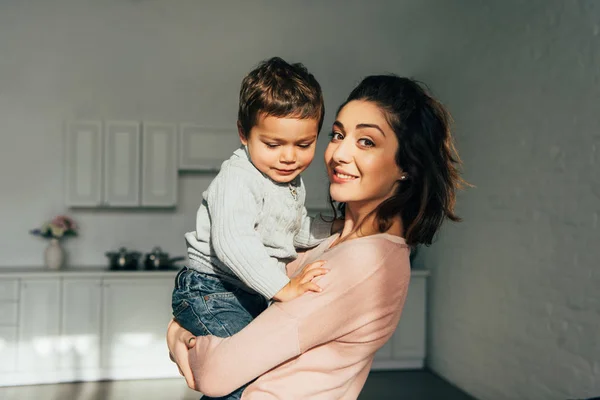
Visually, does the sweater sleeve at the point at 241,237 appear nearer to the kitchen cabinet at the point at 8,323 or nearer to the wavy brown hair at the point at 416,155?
the wavy brown hair at the point at 416,155

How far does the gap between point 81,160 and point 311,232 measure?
14.2ft

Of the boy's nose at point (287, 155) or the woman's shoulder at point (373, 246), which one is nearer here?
the woman's shoulder at point (373, 246)

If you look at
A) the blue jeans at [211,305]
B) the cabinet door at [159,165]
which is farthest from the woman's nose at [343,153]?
the cabinet door at [159,165]

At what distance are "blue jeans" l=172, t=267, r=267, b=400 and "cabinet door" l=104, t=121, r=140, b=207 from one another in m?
4.09

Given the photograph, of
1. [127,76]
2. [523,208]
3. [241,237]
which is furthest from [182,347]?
[127,76]

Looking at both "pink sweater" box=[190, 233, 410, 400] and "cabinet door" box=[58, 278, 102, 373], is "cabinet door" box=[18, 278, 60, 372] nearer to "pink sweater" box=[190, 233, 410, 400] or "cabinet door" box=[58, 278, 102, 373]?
"cabinet door" box=[58, 278, 102, 373]

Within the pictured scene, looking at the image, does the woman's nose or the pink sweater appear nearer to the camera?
the pink sweater

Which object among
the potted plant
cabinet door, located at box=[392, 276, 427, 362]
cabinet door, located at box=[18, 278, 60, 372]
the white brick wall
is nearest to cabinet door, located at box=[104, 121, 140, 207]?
the potted plant

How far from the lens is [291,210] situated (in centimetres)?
178

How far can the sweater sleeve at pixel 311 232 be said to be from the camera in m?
1.92

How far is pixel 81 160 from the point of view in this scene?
5.73 metres

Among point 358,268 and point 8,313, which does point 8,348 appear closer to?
point 8,313

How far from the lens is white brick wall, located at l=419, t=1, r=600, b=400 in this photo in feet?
11.9

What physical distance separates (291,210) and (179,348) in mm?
489
